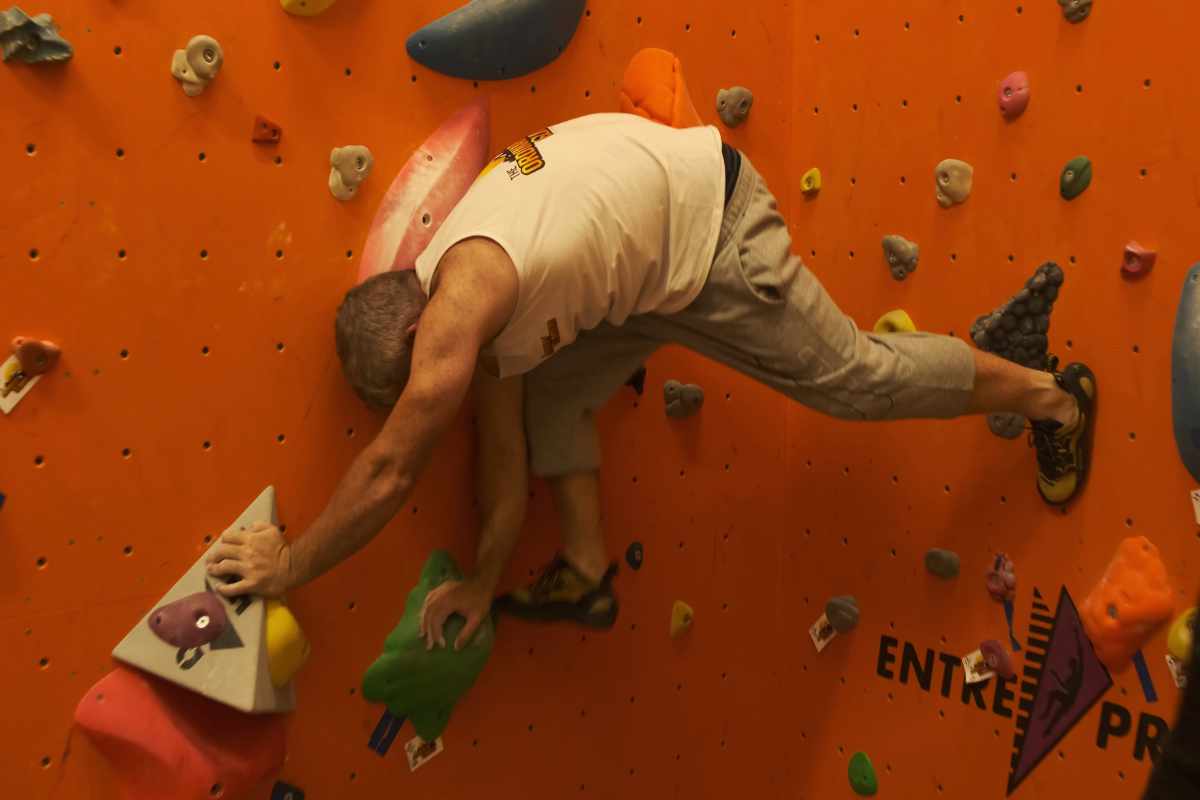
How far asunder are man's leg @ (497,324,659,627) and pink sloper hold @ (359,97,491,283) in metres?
0.31

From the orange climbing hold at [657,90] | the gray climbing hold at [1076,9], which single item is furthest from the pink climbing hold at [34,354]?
the gray climbing hold at [1076,9]

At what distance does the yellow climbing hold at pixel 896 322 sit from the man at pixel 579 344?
10.4 inches

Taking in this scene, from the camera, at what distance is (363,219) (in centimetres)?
178

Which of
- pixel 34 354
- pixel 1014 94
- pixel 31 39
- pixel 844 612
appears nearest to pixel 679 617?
pixel 844 612

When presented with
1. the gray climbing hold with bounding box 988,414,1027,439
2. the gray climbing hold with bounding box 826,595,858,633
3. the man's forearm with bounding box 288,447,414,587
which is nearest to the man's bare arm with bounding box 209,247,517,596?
the man's forearm with bounding box 288,447,414,587

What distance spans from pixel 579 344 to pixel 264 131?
2.03ft

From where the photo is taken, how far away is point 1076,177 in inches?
72.4

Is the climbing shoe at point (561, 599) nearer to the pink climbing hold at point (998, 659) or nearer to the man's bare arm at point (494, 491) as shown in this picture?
the man's bare arm at point (494, 491)

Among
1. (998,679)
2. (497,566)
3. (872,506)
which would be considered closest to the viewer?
(497,566)

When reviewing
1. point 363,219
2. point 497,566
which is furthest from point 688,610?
point 363,219

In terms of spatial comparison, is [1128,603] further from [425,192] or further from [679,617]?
[425,192]

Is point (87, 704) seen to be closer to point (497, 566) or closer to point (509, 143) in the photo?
point (497, 566)

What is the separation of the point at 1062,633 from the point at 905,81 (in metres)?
1.06

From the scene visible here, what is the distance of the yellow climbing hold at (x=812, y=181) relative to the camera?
7.50 feet
